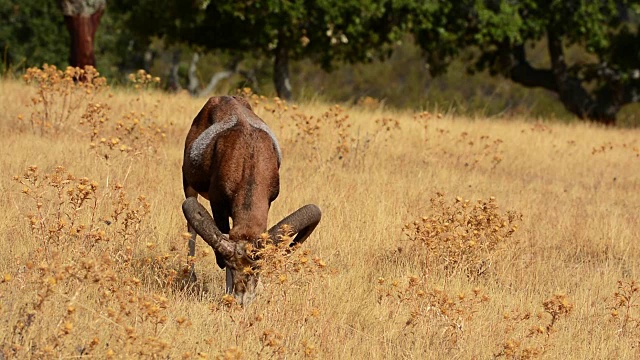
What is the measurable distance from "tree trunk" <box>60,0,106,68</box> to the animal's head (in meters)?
16.3

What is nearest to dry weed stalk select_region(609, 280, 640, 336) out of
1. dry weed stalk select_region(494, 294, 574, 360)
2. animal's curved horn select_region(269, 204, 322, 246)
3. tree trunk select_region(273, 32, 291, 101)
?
dry weed stalk select_region(494, 294, 574, 360)

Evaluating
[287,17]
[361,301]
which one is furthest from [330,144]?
[287,17]

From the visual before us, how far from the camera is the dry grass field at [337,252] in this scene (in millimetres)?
7426

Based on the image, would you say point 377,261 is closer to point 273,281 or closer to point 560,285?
point 560,285

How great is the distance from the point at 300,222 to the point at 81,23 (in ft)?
54.8

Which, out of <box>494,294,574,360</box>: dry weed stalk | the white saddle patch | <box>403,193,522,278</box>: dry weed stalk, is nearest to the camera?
<box>494,294,574,360</box>: dry weed stalk

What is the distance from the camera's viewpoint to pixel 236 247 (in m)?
8.54

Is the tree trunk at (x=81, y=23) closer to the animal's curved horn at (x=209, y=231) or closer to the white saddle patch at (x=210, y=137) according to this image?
the white saddle patch at (x=210, y=137)

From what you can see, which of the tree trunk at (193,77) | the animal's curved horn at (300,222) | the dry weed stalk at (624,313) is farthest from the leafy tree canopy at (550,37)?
the animal's curved horn at (300,222)

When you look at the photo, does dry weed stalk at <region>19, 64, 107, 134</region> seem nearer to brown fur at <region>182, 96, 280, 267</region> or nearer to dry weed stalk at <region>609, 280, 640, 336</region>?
brown fur at <region>182, 96, 280, 267</region>

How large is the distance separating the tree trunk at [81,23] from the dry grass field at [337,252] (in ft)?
16.7

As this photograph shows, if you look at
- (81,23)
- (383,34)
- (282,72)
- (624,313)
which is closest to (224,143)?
(624,313)

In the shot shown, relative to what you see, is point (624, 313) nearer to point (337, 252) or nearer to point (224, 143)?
point (337, 252)

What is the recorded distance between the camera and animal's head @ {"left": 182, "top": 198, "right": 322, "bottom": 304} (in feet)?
27.7
